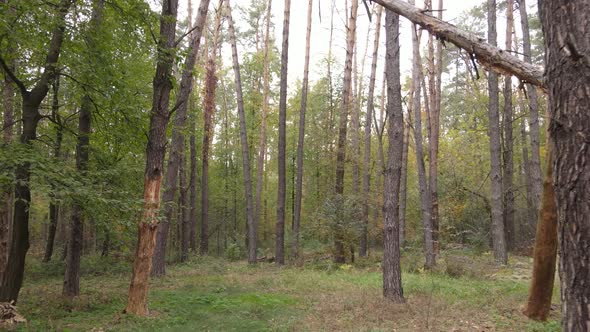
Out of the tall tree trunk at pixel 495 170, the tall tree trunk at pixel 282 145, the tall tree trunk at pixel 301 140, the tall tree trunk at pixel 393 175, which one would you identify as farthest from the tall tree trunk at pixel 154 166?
the tall tree trunk at pixel 495 170

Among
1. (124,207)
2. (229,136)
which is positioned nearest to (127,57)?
(124,207)

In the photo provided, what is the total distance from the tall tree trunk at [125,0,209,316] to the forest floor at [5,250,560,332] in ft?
1.90

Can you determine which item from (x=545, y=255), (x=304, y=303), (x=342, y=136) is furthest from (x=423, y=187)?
(x=545, y=255)

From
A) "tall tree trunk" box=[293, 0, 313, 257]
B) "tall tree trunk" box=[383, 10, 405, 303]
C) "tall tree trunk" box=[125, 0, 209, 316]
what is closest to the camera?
"tall tree trunk" box=[125, 0, 209, 316]

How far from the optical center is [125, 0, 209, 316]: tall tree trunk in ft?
25.4

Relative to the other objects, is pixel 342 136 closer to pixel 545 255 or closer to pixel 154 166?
pixel 154 166

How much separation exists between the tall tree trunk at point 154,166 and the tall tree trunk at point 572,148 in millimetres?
6573

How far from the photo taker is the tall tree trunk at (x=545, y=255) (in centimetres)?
605

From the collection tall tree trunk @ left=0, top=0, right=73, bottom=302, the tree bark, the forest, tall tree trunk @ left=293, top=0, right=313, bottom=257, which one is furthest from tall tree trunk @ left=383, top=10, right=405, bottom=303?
tall tree trunk @ left=293, top=0, right=313, bottom=257

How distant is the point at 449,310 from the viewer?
7531 millimetres

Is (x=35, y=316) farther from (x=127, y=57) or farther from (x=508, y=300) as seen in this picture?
(x=508, y=300)

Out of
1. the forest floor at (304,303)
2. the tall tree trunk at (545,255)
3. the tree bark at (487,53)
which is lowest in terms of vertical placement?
the forest floor at (304,303)

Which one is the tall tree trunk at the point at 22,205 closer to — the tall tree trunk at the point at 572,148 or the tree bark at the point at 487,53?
the tree bark at the point at 487,53

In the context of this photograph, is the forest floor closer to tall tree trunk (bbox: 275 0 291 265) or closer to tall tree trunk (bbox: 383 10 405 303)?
tall tree trunk (bbox: 383 10 405 303)
